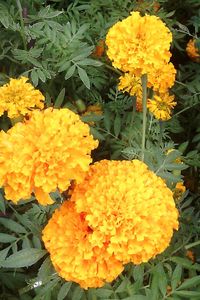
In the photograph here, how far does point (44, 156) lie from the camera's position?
94 cm

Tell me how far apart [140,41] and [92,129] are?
0.37 metres

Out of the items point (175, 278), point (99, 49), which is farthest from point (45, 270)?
point (99, 49)

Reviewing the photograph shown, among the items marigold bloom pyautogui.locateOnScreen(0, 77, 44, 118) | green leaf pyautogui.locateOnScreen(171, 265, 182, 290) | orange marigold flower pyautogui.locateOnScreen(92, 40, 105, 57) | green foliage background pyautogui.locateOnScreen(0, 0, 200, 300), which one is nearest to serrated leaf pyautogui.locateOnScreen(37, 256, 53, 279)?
green foliage background pyautogui.locateOnScreen(0, 0, 200, 300)

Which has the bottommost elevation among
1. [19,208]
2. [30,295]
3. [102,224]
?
[30,295]

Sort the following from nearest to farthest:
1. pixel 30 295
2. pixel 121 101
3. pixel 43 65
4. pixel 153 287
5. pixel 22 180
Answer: pixel 22 180, pixel 153 287, pixel 30 295, pixel 43 65, pixel 121 101

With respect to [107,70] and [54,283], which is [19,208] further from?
[107,70]

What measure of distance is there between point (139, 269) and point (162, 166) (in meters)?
0.25

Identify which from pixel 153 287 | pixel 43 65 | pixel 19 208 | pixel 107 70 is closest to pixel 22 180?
pixel 153 287

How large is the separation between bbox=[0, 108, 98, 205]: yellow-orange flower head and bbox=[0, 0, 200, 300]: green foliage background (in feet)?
0.73

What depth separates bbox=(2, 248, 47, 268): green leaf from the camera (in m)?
1.09

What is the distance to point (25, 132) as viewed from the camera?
0.96 m

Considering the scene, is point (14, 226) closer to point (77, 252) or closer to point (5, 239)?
point (5, 239)

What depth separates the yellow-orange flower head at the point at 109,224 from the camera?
96cm

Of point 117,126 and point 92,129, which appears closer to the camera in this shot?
point 92,129
